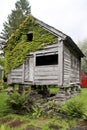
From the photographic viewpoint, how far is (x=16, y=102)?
14.1 m

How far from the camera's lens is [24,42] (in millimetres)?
18547

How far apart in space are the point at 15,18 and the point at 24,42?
94.0 ft

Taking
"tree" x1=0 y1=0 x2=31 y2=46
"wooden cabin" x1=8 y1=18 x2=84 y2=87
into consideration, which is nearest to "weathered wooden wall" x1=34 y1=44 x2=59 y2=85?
"wooden cabin" x1=8 y1=18 x2=84 y2=87

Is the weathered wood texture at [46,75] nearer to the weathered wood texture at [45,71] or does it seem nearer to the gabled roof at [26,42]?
the weathered wood texture at [45,71]

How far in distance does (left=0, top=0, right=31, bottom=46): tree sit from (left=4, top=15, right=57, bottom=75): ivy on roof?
2611 centimetres

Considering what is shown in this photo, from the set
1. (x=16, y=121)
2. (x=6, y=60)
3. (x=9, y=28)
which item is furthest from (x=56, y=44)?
(x=9, y=28)

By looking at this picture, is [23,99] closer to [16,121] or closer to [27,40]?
[16,121]

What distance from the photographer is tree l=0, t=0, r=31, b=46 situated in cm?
4506

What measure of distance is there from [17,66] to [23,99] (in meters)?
5.12

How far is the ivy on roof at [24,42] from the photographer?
1728 cm

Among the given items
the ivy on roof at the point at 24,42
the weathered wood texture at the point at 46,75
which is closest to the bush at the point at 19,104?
the weathered wood texture at the point at 46,75

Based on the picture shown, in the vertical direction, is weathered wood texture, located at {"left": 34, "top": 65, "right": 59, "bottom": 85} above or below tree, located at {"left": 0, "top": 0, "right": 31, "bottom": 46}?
below

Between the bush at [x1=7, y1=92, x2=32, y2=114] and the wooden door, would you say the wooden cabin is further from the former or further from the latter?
the bush at [x1=7, y1=92, x2=32, y2=114]

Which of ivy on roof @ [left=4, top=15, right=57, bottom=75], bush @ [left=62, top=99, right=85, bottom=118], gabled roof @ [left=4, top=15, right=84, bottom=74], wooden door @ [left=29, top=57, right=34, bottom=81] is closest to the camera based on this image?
bush @ [left=62, top=99, right=85, bottom=118]
